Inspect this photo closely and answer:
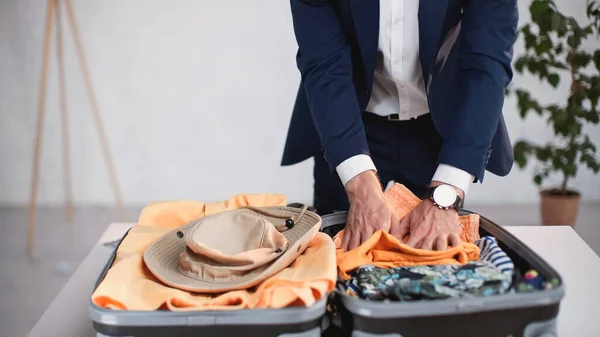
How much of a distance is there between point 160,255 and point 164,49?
8.86 feet

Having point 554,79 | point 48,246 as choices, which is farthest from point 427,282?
point 48,246

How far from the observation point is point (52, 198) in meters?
3.89

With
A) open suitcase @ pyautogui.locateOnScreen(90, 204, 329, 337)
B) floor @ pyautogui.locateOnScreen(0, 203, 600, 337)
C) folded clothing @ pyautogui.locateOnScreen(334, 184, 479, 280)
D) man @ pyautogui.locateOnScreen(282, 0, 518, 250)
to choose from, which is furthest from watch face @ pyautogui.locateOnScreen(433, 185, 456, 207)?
floor @ pyautogui.locateOnScreen(0, 203, 600, 337)

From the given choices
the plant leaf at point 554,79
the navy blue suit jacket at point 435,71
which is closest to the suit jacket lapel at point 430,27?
the navy blue suit jacket at point 435,71

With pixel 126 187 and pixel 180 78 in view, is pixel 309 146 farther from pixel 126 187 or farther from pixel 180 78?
pixel 126 187

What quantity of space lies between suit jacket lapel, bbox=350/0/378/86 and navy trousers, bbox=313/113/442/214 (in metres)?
0.22

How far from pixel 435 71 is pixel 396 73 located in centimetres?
9

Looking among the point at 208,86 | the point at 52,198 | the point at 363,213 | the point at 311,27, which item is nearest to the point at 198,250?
the point at 363,213

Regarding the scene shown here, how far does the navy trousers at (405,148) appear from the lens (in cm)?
160

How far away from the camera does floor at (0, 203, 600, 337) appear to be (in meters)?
2.76

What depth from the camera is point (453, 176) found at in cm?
130

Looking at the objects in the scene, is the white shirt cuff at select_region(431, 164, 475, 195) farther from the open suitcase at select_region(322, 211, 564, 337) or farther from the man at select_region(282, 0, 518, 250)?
the open suitcase at select_region(322, 211, 564, 337)

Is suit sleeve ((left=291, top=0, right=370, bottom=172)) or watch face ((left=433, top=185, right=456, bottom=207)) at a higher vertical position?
suit sleeve ((left=291, top=0, right=370, bottom=172))

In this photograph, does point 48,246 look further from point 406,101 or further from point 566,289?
point 566,289
